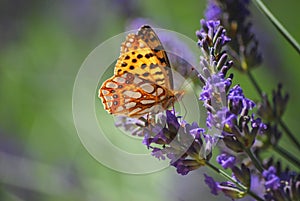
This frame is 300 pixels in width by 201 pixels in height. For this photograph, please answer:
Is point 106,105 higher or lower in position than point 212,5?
lower

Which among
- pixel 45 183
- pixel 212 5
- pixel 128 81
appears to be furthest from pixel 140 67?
pixel 45 183

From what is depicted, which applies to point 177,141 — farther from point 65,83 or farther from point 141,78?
point 65,83

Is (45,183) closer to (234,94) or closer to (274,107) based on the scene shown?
A: (274,107)

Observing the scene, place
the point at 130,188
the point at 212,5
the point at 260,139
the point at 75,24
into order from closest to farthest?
the point at 260,139
the point at 212,5
the point at 130,188
the point at 75,24

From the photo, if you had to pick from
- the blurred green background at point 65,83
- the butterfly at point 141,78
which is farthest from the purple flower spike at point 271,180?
the blurred green background at point 65,83

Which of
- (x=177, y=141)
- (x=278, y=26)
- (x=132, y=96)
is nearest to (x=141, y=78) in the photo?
(x=132, y=96)

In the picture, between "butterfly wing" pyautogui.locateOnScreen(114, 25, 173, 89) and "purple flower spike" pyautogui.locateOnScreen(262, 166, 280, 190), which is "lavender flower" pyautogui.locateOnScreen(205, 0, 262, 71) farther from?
"purple flower spike" pyautogui.locateOnScreen(262, 166, 280, 190)
